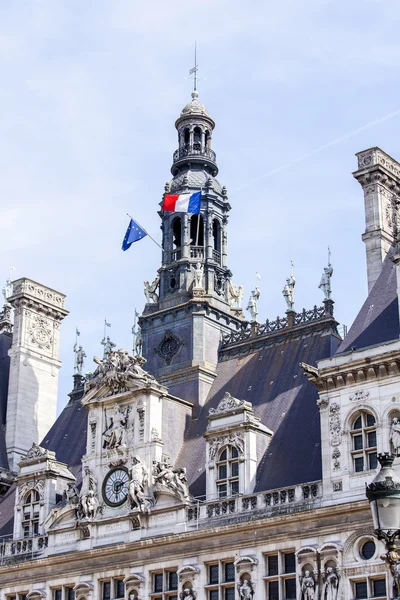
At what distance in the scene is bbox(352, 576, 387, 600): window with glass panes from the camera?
36156mm

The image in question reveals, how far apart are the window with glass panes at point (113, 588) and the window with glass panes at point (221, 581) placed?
455 centimetres

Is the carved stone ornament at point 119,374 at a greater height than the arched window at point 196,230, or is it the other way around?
the arched window at point 196,230

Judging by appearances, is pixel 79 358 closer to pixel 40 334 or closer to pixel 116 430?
pixel 40 334

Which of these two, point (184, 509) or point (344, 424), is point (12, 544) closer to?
point (184, 509)

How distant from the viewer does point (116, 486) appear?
45.8 metres

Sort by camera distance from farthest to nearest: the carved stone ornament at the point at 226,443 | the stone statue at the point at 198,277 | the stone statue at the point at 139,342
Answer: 1. the stone statue at the point at 139,342
2. the stone statue at the point at 198,277
3. the carved stone ornament at the point at 226,443

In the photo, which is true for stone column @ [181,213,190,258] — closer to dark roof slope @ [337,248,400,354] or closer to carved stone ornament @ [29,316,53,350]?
carved stone ornament @ [29,316,53,350]

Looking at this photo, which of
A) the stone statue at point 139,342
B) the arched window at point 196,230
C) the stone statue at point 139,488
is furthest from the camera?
the stone statue at point 139,342

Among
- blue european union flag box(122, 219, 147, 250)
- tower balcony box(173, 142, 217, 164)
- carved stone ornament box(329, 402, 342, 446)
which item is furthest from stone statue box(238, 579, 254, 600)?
tower balcony box(173, 142, 217, 164)

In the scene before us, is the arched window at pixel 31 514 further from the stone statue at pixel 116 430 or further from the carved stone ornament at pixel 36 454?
the stone statue at pixel 116 430

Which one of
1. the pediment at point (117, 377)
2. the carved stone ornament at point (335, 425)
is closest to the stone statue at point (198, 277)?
the pediment at point (117, 377)

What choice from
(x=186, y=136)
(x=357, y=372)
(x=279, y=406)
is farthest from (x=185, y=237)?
(x=357, y=372)

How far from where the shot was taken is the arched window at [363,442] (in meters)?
37.9

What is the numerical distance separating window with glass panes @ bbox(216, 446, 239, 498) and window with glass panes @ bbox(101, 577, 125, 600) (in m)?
5.84
